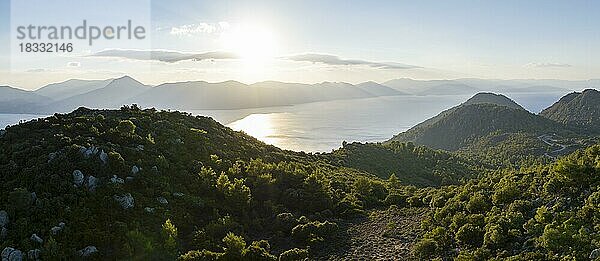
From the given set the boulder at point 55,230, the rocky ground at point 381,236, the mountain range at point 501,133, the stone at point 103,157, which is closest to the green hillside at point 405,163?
the rocky ground at point 381,236

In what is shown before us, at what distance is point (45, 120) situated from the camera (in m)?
35.3

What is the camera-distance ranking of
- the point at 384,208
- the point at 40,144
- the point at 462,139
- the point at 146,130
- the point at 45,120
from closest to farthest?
the point at 40,144, the point at 384,208, the point at 45,120, the point at 146,130, the point at 462,139

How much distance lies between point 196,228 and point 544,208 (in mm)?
19147

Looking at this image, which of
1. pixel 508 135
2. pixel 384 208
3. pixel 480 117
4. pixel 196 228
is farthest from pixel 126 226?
pixel 480 117

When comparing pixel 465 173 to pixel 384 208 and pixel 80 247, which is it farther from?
pixel 80 247

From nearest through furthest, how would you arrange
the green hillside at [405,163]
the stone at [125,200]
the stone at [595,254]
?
the stone at [595,254] → the stone at [125,200] → the green hillside at [405,163]

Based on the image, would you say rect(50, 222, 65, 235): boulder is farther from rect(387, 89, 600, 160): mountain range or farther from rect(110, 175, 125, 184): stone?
rect(387, 89, 600, 160): mountain range

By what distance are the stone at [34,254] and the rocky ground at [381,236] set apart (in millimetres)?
13959

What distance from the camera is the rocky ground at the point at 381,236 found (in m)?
22.7

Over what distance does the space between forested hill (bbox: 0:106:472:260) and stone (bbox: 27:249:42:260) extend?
0.05 meters

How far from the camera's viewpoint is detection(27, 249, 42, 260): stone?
19.2 meters

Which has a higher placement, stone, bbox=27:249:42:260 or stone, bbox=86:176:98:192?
stone, bbox=86:176:98:192

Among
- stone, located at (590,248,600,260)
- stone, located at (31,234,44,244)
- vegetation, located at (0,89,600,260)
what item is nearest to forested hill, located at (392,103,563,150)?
A: vegetation, located at (0,89,600,260)

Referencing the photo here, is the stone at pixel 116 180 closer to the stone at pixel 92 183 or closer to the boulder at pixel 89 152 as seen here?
the stone at pixel 92 183
